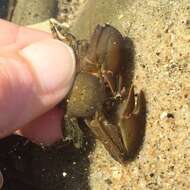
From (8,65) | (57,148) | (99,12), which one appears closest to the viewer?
(8,65)

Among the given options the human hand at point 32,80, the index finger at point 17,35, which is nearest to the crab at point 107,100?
the human hand at point 32,80

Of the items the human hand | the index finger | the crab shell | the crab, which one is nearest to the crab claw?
the crab

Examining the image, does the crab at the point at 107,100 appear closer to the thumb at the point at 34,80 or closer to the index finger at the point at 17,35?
the thumb at the point at 34,80

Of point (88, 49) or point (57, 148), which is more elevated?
point (88, 49)

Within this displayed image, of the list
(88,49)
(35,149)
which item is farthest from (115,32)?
(35,149)

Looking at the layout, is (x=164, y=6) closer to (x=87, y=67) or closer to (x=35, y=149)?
(x=87, y=67)
